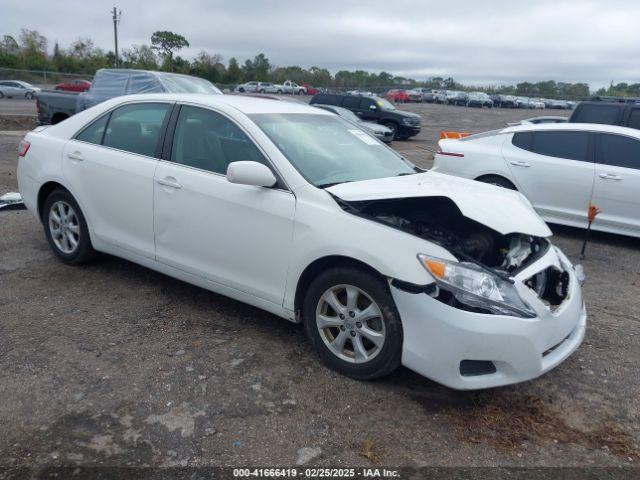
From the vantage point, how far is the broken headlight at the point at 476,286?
3.01 metres

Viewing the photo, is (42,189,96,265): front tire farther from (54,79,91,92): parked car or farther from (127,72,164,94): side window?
(54,79,91,92): parked car

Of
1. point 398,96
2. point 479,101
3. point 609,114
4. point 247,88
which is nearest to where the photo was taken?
point 609,114

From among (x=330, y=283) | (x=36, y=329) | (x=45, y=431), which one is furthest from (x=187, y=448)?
(x=36, y=329)

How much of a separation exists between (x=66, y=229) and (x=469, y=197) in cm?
353

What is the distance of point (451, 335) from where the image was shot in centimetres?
299

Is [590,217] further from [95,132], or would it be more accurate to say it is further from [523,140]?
[95,132]

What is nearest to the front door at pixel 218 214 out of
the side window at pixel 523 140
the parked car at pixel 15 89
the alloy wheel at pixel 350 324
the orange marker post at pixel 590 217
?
the alloy wheel at pixel 350 324

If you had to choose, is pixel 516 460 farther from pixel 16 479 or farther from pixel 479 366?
pixel 16 479

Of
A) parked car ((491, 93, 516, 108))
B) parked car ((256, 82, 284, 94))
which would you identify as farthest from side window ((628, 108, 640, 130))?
parked car ((491, 93, 516, 108))

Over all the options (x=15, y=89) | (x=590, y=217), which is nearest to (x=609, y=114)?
(x=590, y=217)

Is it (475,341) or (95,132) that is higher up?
(95,132)

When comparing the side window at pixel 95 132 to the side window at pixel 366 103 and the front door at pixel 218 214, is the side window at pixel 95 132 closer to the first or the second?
the front door at pixel 218 214

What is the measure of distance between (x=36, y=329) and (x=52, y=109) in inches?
444

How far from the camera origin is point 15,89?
37.1 m
